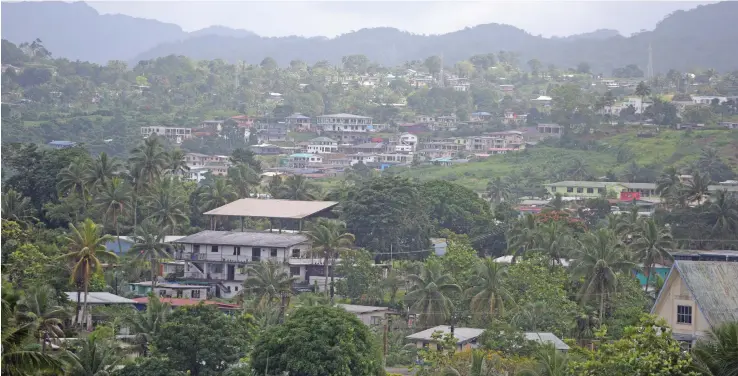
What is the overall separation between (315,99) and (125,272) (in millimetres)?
88268

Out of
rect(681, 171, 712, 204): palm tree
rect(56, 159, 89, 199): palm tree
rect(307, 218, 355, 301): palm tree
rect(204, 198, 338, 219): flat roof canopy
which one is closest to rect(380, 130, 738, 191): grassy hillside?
rect(681, 171, 712, 204): palm tree

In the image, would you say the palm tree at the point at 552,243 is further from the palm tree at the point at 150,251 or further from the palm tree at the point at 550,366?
the palm tree at the point at 550,366

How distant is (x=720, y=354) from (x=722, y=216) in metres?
37.9

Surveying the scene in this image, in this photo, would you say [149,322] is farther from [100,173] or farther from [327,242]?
[100,173]

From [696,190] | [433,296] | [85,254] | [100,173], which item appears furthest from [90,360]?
[696,190]

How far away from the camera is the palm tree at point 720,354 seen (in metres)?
19.6

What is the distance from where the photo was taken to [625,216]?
2117 inches

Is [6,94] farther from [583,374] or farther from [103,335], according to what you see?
[583,374]

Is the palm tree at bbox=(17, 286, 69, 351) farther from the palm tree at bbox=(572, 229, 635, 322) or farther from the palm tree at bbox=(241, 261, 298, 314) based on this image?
the palm tree at bbox=(572, 229, 635, 322)

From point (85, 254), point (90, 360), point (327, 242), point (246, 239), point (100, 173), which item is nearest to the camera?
point (90, 360)

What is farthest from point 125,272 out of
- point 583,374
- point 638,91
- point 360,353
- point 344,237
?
point 638,91

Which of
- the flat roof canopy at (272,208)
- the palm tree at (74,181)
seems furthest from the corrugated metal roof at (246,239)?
the palm tree at (74,181)

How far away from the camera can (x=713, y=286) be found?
30984 millimetres

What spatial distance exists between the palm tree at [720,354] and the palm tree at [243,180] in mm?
43870
